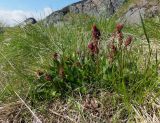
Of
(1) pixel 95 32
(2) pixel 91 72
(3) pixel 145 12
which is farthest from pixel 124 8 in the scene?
(1) pixel 95 32

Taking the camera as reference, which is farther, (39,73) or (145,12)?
(145,12)

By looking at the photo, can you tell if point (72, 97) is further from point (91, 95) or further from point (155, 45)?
point (155, 45)

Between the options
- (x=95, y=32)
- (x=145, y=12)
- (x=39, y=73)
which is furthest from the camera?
(x=145, y=12)

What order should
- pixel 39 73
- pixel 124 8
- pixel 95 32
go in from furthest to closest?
1. pixel 124 8
2. pixel 39 73
3. pixel 95 32

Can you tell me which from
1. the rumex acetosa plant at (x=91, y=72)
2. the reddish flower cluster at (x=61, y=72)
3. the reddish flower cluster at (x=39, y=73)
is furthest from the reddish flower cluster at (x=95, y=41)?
the reddish flower cluster at (x=39, y=73)

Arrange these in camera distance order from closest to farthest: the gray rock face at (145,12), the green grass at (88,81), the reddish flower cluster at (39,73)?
the green grass at (88,81)
the reddish flower cluster at (39,73)
the gray rock face at (145,12)

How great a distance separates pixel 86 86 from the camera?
3.27 m

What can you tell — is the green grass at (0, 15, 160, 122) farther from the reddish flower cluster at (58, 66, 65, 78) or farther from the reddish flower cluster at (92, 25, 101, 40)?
the reddish flower cluster at (92, 25, 101, 40)

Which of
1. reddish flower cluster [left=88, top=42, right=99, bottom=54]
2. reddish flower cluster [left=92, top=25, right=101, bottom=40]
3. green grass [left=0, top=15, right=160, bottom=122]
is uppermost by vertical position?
reddish flower cluster [left=92, top=25, right=101, bottom=40]

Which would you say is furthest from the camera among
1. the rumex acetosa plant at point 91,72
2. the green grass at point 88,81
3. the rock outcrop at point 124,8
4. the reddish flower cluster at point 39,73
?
the rock outcrop at point 124,8

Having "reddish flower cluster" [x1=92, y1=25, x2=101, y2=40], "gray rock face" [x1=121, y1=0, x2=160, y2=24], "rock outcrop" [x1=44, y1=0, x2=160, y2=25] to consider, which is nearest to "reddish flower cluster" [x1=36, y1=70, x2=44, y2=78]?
"reddish flower cluster" [x1=92, y1=25, x2=101, y2=40]

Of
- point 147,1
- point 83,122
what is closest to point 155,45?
point 83,122

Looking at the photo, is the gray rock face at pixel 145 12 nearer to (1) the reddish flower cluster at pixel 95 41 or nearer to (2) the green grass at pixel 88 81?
(2) the green grass at pixel 88 81

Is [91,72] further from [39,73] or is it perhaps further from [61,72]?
[39,73]
